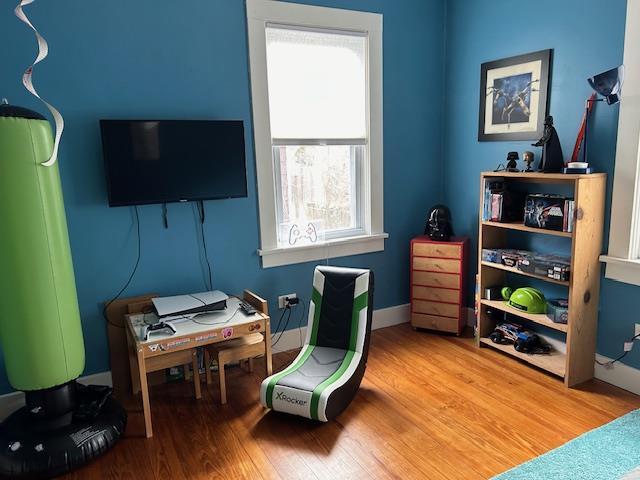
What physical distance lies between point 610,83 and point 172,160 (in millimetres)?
2443

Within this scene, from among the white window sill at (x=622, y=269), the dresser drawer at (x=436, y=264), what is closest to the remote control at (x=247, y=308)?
the dresser drawer at (x=436, y=264)

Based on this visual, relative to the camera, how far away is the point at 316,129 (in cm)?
329

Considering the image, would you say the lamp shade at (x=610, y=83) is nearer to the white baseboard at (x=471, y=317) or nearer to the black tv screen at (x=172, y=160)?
the white baseboard at (x=471, y=317)

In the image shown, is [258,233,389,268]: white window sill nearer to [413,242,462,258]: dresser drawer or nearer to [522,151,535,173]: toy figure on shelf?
[413,242,462,258]: dresser drawer

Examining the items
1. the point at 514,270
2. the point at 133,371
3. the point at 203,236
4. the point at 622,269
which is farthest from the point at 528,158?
the point at 133,371

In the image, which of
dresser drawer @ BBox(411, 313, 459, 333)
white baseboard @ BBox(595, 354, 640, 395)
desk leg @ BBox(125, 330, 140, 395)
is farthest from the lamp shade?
desk leg @ BBox(125, 330, 140, 395)

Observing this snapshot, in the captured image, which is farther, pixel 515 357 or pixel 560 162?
pixel 515 357

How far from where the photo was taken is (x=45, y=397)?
2.23 metres

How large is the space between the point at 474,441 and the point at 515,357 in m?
1.04

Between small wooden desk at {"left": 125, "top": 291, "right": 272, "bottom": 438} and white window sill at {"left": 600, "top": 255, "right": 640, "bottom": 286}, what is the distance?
1972 millimetres

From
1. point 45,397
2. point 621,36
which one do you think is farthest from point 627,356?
point 45,397

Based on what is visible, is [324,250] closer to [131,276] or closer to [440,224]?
[440,224]

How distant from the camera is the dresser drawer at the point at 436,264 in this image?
11.2 ft

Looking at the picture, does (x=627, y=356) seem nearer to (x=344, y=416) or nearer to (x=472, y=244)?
(x=472, y=244)
